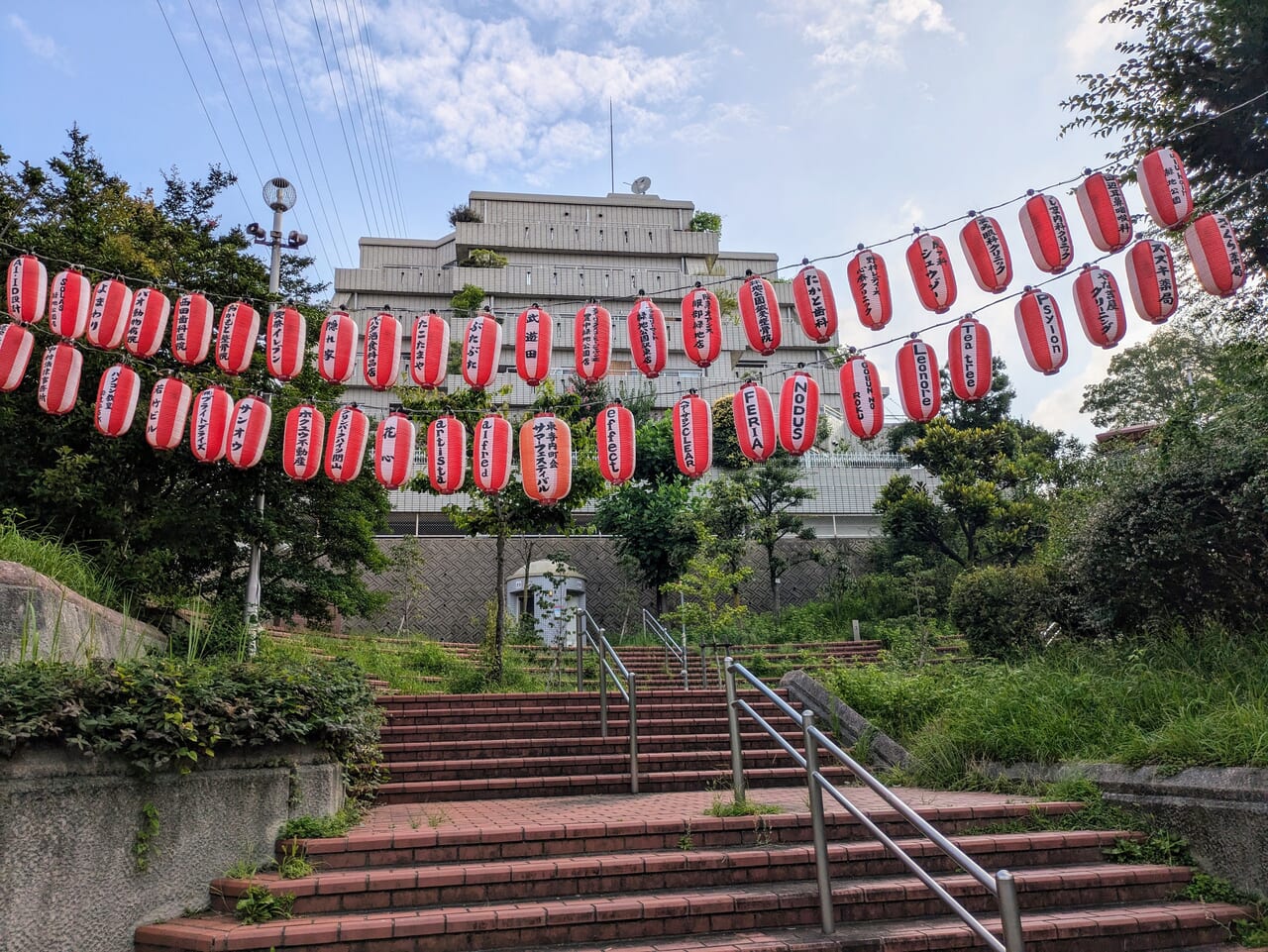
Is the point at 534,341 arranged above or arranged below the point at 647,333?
Answer: above

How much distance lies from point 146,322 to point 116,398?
34.5 inches

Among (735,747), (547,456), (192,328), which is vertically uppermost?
(192,328)

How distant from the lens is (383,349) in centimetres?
Result: 974

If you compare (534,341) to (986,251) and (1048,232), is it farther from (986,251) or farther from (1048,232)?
(1048,232)

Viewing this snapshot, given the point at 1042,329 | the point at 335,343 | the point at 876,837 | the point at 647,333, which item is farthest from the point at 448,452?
the point at 876,837

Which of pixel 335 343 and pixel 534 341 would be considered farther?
pixel 534 341

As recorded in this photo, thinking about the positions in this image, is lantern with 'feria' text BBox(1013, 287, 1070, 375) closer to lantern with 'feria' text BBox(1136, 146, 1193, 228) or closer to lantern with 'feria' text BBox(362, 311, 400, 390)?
lantern with 'feria' text BBox(1136, 146, 1193, 228)

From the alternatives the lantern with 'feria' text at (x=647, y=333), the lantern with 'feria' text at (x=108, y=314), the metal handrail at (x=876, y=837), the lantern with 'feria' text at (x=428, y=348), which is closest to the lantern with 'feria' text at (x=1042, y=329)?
the lantern with 'feria' text at (x=647, y=333)

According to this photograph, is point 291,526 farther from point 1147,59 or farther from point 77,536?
point 1147,59

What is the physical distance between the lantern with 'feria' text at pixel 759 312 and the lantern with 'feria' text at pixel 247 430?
5.31 meters

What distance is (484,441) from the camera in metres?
10.1

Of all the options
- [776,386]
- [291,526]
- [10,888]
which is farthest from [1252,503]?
[776,386]

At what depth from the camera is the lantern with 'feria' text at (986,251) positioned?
8406 millimetres

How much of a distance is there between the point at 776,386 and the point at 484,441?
2528 cm
